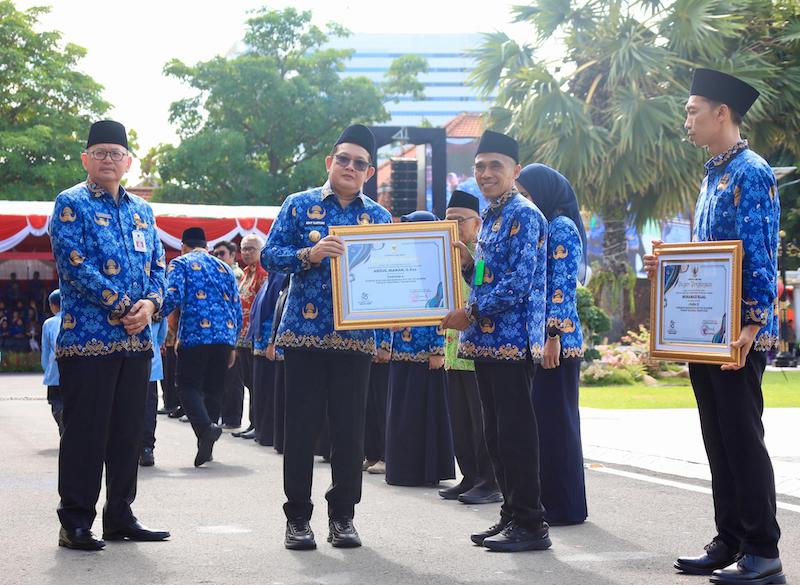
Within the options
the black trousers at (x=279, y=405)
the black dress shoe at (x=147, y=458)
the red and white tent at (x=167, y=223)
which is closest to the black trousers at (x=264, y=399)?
the black trousers at (x=279, y=405)

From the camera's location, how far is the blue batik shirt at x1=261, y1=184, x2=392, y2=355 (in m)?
6.41

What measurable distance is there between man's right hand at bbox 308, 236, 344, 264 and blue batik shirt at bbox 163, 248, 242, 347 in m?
4.57

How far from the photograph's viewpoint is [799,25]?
87.6 feet

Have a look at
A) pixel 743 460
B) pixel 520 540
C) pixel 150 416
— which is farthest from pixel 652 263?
pixel 150 416

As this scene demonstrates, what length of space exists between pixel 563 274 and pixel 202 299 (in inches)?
194

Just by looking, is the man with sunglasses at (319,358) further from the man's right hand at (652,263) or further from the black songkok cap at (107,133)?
the man's right hand at (652,263)

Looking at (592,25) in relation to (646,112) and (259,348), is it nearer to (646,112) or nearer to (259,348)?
(646,112)

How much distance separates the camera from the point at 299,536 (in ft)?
20.9

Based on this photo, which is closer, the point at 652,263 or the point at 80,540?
the point at 652,263

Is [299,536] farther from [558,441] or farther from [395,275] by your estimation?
[558,441]

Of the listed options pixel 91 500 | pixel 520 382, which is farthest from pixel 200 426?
pixel 520 382

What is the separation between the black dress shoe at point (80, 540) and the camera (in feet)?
20.6

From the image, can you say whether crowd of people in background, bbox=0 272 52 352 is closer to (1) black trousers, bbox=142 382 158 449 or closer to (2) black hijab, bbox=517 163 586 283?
(1) black trousers, bbox=142 382 158 449

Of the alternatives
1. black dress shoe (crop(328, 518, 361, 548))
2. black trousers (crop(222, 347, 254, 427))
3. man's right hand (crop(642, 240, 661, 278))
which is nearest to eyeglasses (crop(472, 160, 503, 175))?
man's right hand (crop(642, 240, 661, 278))
